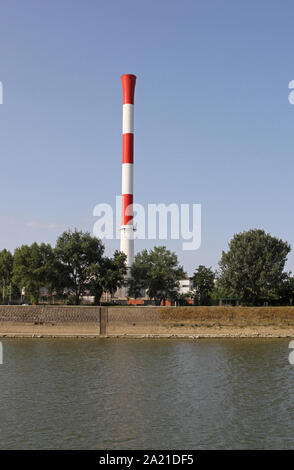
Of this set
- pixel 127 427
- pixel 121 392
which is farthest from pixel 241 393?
pixel 127 427

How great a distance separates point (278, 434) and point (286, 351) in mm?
26117

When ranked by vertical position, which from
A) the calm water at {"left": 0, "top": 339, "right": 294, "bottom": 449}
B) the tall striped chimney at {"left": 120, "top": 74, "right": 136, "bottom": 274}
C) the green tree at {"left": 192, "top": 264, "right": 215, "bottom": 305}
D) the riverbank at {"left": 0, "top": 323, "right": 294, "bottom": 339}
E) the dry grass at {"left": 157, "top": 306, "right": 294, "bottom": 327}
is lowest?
the calm water at {"left": 0, "top": 339, "right": 294, "bottom": 449}

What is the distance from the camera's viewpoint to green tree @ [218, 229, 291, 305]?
74.8 meters

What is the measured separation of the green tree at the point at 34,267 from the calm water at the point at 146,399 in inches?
1056

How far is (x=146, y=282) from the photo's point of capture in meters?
81.2

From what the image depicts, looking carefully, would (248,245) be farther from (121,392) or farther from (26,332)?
(121,392)

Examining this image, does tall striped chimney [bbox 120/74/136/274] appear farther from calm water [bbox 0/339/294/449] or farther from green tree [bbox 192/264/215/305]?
calm water [bbox 0/339/294/449]

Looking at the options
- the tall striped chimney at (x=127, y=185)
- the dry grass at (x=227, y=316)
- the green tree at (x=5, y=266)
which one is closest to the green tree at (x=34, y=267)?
the tall striped chimney at (x=127, y=185)

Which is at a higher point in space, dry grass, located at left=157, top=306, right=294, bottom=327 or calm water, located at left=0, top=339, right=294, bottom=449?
dry grass, located at left=157, top=306, right=294, bottom=327

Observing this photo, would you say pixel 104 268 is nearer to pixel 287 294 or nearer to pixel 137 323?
pixel 137 323

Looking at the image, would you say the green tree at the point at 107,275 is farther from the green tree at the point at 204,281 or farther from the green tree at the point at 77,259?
the green tree at the point at 204,281

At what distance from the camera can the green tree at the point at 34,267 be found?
72750 mm

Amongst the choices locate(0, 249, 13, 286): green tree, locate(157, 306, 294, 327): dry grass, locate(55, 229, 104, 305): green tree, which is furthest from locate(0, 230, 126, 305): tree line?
locate(0, 249, 13, 286): green tree

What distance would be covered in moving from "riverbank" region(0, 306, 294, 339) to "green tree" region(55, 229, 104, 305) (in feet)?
50.7
